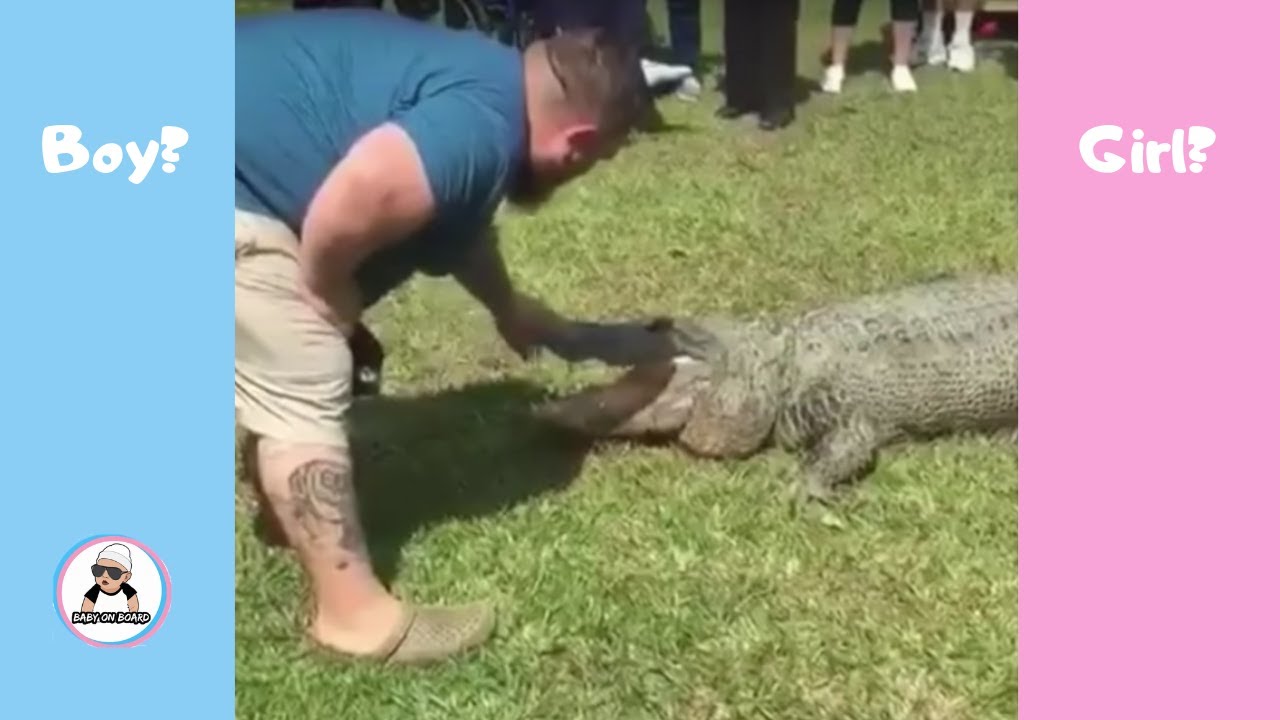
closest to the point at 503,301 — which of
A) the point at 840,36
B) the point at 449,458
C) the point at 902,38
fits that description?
the point at 449,458

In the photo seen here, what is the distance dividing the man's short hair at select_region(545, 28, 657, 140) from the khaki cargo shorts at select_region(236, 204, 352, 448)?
33cm

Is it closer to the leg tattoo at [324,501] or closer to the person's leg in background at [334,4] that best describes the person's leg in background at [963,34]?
the person's leg in background at [334,4]

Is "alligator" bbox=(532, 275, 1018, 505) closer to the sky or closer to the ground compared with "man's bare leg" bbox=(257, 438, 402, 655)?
closer to the ground

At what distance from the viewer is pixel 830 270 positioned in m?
2.79

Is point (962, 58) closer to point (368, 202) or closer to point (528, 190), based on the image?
point (528, 190)

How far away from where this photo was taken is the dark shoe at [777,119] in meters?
2.43

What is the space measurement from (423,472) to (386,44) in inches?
26.8

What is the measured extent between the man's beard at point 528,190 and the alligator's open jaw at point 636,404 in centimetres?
54

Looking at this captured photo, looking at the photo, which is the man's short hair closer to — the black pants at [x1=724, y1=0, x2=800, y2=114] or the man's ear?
the man's ear

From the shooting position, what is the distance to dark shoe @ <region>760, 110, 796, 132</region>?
7.98 ft

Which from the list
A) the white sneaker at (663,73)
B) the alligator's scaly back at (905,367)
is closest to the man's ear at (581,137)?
the white sneaker at (663,73)
